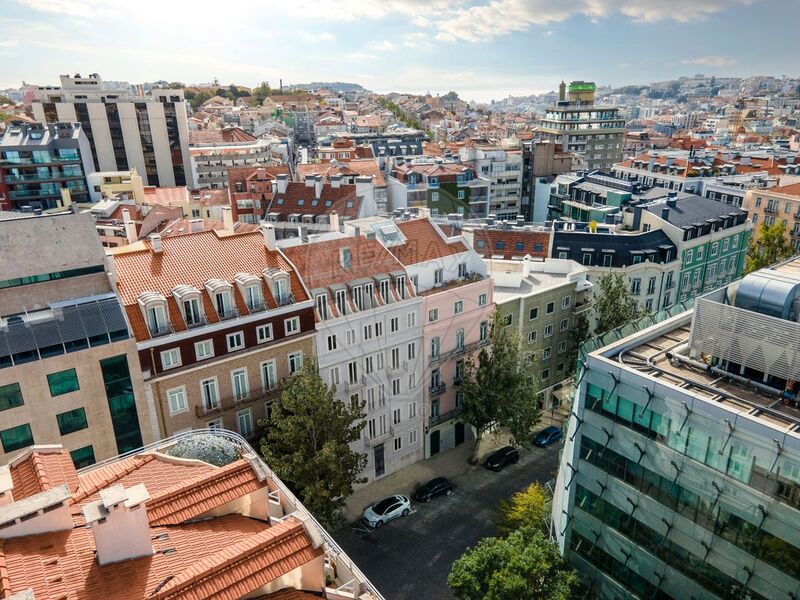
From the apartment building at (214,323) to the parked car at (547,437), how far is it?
2408cm

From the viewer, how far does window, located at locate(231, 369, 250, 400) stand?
120ft

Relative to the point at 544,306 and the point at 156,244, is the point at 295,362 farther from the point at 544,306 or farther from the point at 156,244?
the point at 544,306

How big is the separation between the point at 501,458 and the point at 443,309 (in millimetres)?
14076

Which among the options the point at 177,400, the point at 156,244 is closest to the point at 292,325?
the point at 177,400

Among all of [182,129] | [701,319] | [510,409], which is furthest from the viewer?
[182,129]

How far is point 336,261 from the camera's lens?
1631 inches

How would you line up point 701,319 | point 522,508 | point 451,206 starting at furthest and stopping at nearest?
point 451,206 → point 522,508 → point 701,319

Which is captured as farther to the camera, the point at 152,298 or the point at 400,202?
the point at 400,202

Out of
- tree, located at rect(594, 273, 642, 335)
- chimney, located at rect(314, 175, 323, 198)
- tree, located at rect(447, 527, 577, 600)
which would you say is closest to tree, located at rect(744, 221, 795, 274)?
tree, located at rect(594, 273, 642, 335)

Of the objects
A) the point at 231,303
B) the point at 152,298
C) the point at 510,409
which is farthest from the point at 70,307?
the point at 510,409

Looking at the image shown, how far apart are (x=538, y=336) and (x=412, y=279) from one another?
51.4 ft

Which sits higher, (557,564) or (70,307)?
(70,307)

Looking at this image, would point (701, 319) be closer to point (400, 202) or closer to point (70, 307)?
point (70, 307)

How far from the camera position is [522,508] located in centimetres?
3500
